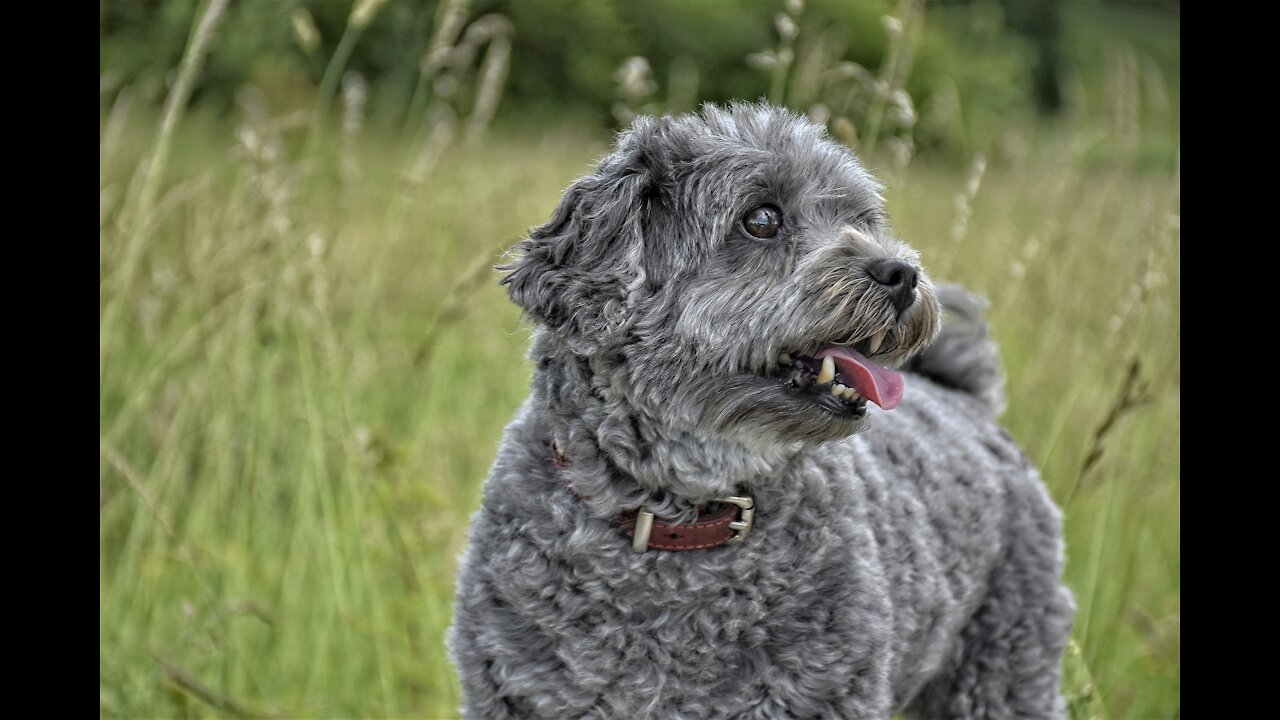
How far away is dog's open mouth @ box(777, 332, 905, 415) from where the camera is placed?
2.58 m

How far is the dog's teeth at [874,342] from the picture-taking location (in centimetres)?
260

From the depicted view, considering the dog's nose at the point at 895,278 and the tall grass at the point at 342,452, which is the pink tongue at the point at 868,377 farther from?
the tall grass at the point at 342,452

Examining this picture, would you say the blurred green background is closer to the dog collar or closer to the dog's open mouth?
the dog collar

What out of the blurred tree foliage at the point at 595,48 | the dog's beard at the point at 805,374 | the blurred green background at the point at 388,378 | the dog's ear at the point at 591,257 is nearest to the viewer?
the dog's beard at the point at 805,374

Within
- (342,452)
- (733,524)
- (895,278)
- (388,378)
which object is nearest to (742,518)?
(733,524)

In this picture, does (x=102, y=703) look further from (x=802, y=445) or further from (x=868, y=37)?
(x=868, y=37)

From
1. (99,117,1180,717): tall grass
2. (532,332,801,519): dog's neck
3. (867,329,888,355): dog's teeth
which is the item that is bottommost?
(99,117,1180,717): tall grass

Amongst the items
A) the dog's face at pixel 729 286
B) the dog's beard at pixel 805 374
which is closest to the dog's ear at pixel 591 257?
the dog's face at pixel 729 286

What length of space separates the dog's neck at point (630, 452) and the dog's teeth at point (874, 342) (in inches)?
11.5

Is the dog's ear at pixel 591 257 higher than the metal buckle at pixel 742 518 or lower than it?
higher

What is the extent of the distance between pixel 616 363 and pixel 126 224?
1.93m

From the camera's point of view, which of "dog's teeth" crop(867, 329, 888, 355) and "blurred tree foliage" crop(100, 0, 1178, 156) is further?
"blurred tree foliage" crop(100, 0, 1178, 156)

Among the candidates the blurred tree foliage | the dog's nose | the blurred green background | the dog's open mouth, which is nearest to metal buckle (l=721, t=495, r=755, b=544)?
the dog's open mouth

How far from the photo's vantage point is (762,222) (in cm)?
274
